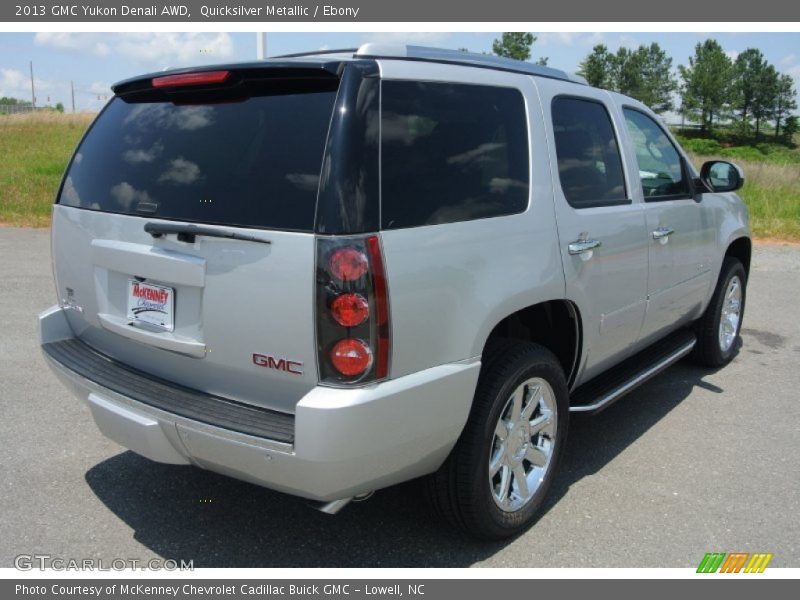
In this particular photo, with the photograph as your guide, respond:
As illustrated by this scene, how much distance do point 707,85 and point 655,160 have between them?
95016mm

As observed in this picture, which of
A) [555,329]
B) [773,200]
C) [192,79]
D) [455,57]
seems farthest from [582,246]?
[773,200]

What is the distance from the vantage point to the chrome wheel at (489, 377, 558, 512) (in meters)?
3.01

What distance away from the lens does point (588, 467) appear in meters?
3.79

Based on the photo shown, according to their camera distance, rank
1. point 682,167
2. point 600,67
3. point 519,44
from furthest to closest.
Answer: point 600,67
point 519,44
point 682,167

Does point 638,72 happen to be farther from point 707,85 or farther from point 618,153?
point 618,153

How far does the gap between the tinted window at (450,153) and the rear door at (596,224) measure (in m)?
0.31

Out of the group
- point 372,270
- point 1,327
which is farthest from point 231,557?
point 1,327

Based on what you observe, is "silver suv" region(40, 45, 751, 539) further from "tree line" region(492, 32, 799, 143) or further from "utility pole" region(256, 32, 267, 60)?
"tree line" region(492, 32, 799, 143)

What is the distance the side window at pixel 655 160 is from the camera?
415cm

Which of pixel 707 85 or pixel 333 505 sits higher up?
pixel 707 85

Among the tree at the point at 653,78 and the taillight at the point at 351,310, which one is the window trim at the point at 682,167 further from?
the tree at the point at 653,78

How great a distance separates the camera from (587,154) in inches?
142

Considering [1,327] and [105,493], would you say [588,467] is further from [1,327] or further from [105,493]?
[1,327]

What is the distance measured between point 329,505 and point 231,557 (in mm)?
683
